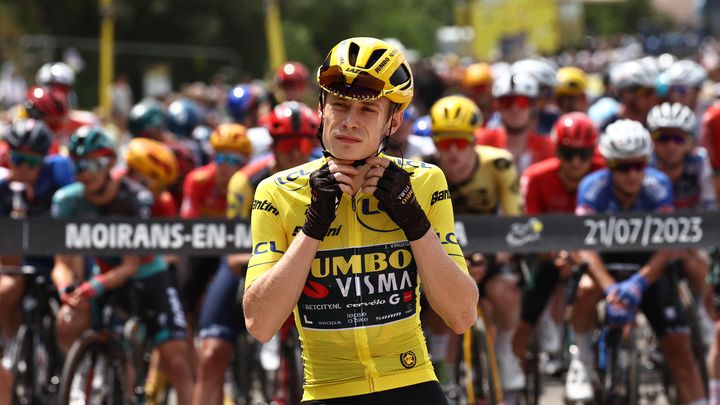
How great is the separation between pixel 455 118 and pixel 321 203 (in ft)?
13.5

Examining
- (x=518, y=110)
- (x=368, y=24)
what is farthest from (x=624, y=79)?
(x=368, y=24)

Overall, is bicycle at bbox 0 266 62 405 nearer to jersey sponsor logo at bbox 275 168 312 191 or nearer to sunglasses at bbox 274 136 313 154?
sunglasses at bbox 274 136 313 154

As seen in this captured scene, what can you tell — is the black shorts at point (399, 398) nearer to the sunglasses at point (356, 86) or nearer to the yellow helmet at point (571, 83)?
the sunglasses at point (356, 86)

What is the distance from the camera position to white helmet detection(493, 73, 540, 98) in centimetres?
1056

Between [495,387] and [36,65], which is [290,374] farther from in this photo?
[36,65]

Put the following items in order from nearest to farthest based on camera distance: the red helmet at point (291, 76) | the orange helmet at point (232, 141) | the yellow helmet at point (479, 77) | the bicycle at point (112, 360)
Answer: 1. the bicycle at point (112, 360)
2. the orange helmet at point (232, 141)
3. the red helmet at point (291, 76)
4. the yellow helmet at point (479, 77)

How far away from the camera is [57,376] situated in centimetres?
861

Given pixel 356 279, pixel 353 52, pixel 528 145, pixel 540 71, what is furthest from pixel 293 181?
pixel 540 71

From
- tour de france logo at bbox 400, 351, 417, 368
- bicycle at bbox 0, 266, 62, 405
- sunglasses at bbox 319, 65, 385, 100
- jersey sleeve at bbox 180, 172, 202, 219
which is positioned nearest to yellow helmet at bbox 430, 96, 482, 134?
jersey sleeve at bbox 180, 172, 202, 219

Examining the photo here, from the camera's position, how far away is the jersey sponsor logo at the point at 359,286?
4301mm

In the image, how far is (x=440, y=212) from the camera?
4.30 m

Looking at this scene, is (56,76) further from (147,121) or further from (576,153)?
(576,153)

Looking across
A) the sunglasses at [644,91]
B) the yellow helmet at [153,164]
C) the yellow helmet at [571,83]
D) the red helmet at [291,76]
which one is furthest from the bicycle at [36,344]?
the yellow helmet at [571,83]

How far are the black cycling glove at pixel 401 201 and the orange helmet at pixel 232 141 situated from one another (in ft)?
17.8
